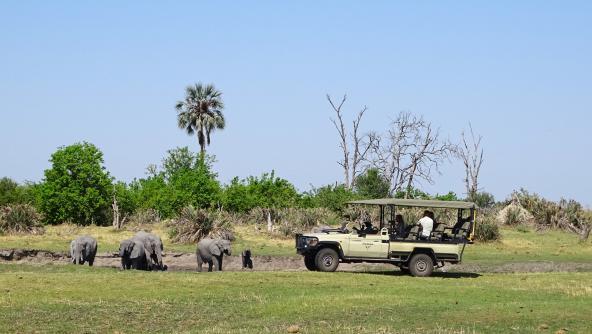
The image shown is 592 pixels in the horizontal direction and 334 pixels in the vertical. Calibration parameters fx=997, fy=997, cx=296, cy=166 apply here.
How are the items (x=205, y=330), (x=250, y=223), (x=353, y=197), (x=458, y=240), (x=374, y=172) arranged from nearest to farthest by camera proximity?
(x=205, y=330), (x=458, y=240), (x=250, y=223), (x=353, y=197), (x=374, y=172)

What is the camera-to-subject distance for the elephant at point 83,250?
121 ft

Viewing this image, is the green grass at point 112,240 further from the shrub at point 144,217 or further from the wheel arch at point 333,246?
the wheel arch at point 333,246

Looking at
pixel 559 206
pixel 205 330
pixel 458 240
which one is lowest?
pixel 205 330

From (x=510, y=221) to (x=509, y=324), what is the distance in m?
43.9

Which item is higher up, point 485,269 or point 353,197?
point 353,197

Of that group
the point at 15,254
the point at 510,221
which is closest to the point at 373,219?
the point at 510,221

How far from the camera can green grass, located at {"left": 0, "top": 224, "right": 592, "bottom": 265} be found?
42.7 m

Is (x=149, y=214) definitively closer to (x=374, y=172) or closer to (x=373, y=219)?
(x=373, y=219)

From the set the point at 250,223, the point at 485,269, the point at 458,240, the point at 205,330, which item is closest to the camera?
the point at 205,330

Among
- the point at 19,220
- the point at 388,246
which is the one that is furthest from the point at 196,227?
the point at 388,246

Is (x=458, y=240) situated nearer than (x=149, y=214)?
Yes

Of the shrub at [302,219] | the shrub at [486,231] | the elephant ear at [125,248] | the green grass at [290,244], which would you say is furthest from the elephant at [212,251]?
the shrub at [486,231]

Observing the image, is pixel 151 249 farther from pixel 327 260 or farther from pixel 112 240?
pixel 112 240

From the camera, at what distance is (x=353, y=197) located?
2422 inches
